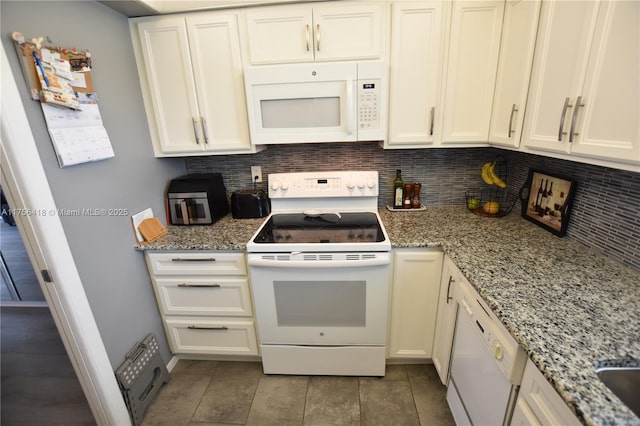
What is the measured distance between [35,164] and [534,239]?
88.8 inches

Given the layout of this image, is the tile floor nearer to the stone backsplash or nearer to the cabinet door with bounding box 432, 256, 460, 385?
the cabinet door with bounding box 432, 256, 460, 385

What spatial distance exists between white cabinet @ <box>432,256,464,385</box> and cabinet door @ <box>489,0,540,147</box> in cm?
74

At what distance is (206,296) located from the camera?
1.71 meters

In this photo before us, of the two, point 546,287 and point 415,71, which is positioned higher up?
point 415,71

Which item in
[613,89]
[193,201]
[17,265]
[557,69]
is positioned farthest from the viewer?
[17,265]

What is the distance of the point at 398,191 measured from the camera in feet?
6.47

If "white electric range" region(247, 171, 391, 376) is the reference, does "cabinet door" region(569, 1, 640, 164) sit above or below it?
above

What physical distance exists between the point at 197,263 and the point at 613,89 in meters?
1.96

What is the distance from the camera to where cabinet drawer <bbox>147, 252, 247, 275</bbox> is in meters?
1.61

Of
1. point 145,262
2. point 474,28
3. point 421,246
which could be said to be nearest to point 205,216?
point 145,262

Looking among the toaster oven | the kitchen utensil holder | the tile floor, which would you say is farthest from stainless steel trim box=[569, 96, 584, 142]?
the kitchen utensil holder

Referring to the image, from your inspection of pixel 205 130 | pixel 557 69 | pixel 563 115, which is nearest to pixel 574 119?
pixel 563 115

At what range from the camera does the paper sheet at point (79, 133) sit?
1.14 metres

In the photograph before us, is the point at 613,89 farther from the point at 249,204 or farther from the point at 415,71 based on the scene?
the point at 249,204
